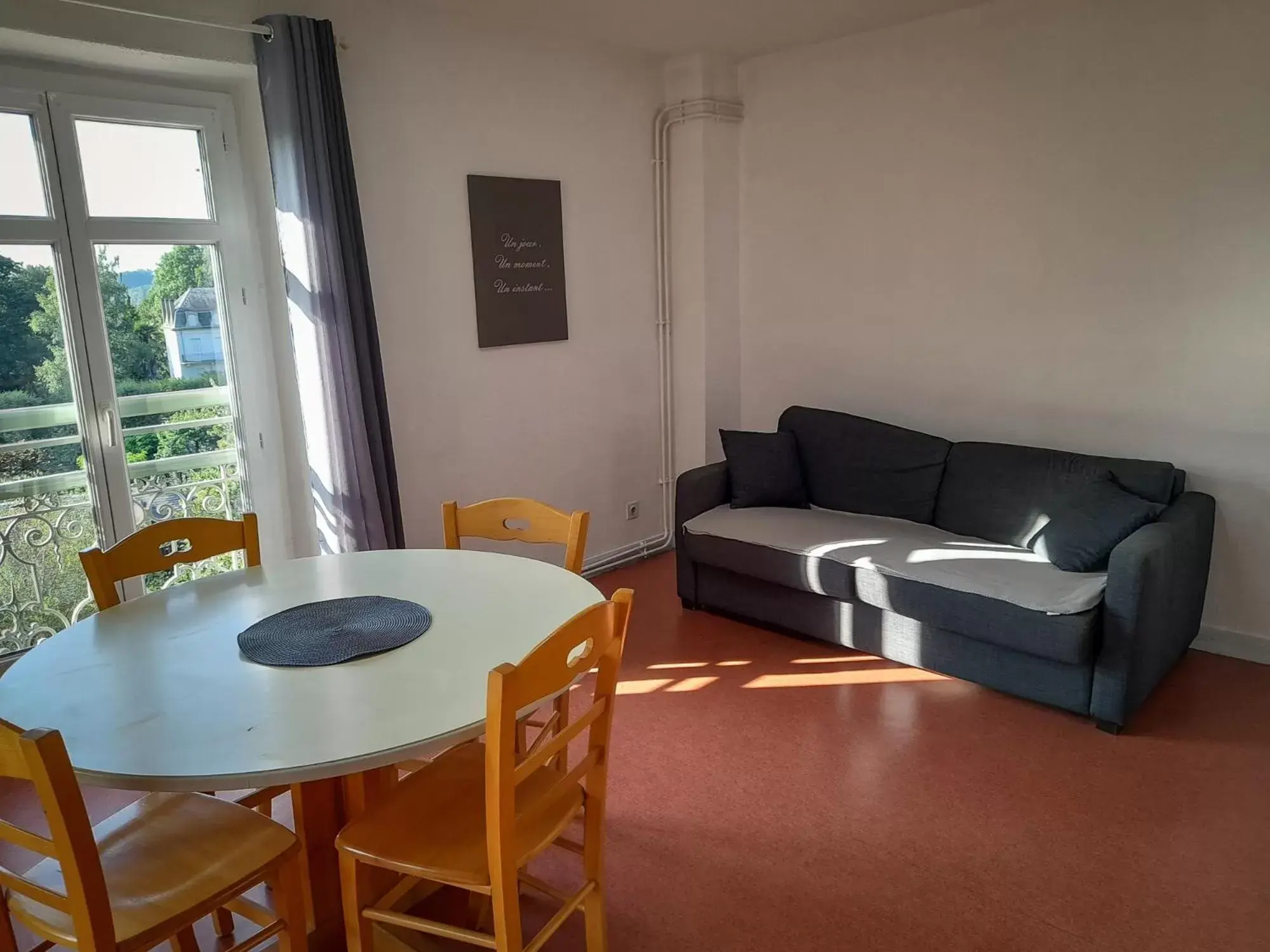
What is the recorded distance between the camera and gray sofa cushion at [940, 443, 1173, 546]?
3.34 metres

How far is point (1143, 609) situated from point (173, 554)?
3024mm

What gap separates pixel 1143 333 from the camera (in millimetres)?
3479

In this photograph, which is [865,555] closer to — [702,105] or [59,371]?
[702,105]

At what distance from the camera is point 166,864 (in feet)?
5.31

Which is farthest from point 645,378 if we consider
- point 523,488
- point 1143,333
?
point 1143,333

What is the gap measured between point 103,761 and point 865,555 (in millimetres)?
2707

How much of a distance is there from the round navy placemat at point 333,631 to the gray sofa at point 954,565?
1.99 m

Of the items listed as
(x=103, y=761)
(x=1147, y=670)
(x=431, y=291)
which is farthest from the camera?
(x=431, y=291)

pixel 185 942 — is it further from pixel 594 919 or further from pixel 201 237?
pixel 201 237

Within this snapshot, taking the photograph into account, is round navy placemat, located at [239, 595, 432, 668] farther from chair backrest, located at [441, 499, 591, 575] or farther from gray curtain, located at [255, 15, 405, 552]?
gray curtain, located at [255, 15, 405, 552]

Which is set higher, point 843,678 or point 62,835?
point 62,835

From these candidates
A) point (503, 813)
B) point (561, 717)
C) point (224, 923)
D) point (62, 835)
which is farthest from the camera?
point (561, 717)

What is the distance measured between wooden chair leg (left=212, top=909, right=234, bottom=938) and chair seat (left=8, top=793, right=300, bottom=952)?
48 centimetres

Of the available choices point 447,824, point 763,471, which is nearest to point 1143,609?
point 763,471
